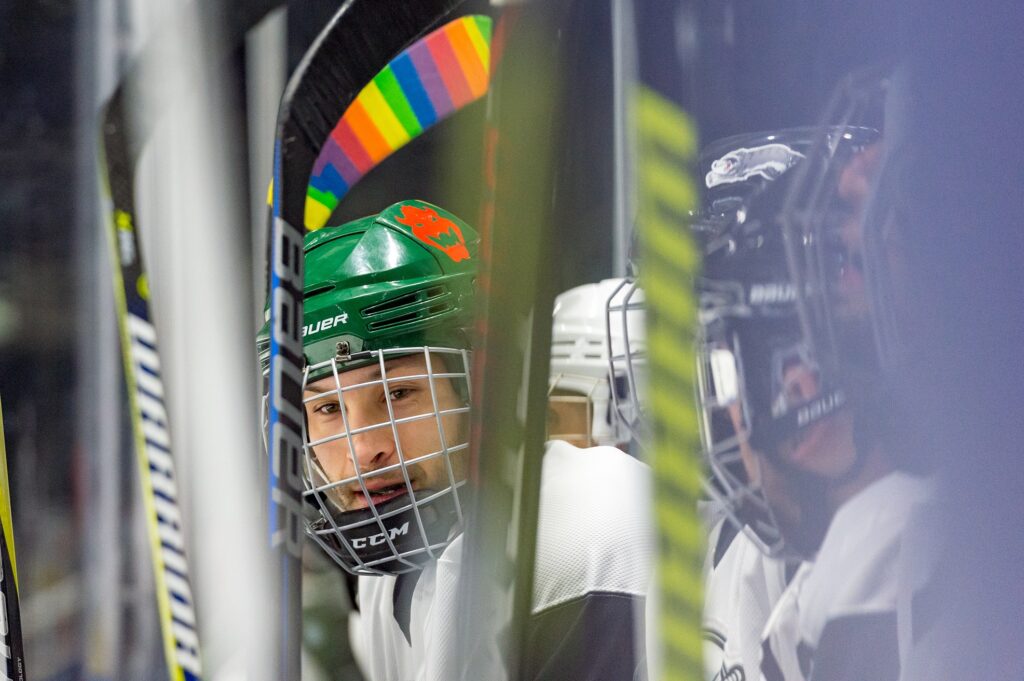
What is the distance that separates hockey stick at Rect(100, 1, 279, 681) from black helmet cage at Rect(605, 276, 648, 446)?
0.62 metres

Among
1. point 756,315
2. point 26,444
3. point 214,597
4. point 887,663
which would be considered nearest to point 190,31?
point 26,444

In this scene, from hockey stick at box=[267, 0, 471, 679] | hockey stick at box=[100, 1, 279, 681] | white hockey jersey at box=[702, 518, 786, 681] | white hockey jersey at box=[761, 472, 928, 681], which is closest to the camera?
white hockey jersey at box=[761, 472, 928, 681]

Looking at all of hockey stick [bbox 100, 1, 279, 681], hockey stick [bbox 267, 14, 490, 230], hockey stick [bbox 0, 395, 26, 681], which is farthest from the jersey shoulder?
hockey stick [bbox 0, 395, 26, 681]

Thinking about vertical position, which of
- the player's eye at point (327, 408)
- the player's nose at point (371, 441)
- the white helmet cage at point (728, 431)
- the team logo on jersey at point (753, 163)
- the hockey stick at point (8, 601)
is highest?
the team logo on jersey at point (753, 163)

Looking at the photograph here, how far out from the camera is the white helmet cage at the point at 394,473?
3.45 feet

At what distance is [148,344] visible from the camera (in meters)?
1.29

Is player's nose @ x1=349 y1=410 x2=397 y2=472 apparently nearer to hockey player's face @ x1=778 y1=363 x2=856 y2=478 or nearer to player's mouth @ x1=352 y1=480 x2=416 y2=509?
player's mouth @ x1=352 y1=480 x2=416 y2=509

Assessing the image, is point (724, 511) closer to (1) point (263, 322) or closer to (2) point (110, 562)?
(1) point (263, 322)

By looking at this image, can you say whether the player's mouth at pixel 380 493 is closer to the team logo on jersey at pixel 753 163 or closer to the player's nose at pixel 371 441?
the player's nose at pixel 371 441

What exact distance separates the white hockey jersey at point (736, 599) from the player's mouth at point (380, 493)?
341mm

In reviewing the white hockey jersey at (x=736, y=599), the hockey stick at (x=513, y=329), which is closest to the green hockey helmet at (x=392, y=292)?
the hockey stick at (x=513, y=329)

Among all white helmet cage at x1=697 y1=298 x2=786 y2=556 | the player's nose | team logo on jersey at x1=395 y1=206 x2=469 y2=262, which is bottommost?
the player's nose

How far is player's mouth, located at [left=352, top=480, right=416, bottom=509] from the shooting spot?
1.07m

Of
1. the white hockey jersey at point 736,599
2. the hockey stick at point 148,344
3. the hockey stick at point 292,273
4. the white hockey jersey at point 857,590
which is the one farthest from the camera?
the hockey stick at point 148,344
